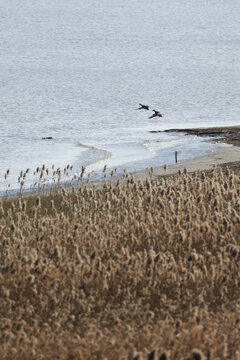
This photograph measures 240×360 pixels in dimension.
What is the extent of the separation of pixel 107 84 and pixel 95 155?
58106 mm

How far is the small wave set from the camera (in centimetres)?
3557

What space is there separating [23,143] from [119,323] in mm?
39070

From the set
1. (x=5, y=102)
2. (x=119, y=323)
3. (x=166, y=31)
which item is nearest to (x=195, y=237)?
(x=119, y=323)

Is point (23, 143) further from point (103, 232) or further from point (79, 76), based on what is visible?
point (79, 76)

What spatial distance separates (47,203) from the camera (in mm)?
17469

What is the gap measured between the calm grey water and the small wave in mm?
54


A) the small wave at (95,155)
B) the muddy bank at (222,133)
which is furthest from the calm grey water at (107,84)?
the muddy bank at (222,133)

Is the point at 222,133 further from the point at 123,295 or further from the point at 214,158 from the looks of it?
the point at 123,295

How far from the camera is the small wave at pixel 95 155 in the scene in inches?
1400

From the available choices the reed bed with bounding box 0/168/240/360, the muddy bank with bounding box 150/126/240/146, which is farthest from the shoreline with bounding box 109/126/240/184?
the reed bed with bounding box 0/168/240/360

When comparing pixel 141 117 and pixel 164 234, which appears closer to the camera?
pixel 164 234

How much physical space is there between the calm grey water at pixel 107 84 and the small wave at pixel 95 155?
0.05m

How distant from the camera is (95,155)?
37.9 meters

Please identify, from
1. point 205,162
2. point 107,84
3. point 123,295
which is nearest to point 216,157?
point 205,162
